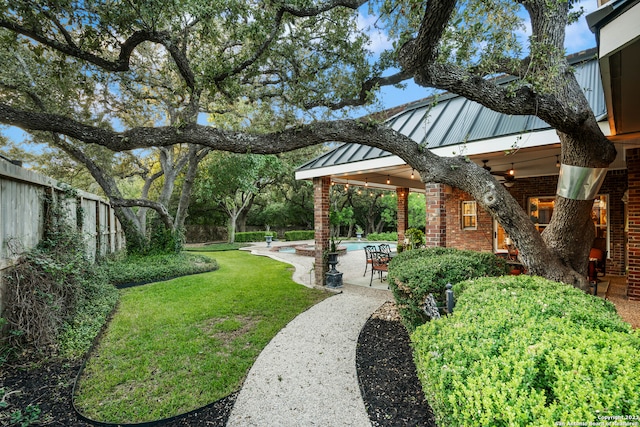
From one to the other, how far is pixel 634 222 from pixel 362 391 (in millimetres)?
6181

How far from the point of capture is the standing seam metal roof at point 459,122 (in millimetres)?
4822

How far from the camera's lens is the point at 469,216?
10.9 meters

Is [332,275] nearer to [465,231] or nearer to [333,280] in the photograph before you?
[333,280]

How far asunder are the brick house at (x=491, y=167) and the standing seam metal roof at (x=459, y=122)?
18 millimetres

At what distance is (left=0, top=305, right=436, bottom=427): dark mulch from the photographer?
2723 millimetres

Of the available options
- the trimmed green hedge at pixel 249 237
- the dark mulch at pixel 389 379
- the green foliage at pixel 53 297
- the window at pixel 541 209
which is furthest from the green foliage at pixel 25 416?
the trimmed green hedge at pixel 249 237

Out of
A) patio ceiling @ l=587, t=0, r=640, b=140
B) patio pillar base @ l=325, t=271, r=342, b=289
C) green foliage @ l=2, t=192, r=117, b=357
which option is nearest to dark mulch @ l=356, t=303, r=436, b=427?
patio pillar base @ l=325, t=271, r=342, b=289

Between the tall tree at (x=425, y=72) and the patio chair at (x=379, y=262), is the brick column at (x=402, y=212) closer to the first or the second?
the patio chair at (x=379, y=262)

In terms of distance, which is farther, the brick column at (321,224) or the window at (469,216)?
the window at (469,216)

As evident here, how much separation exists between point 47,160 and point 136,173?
330cm

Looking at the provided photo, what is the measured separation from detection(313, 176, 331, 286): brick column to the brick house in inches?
1.0

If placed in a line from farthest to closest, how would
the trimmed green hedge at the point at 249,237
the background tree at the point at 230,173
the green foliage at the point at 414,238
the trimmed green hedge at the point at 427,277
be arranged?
1. the trimmed green hedge at the point at 249,237
2. the background tree at the point at 230,173
3. the green foliage at the point at 414,238
4. the trimmed green hedge at the point at 427,277

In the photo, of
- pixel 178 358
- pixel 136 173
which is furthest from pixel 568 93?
pixel 136 173

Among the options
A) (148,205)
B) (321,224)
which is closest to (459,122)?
(321,224)
